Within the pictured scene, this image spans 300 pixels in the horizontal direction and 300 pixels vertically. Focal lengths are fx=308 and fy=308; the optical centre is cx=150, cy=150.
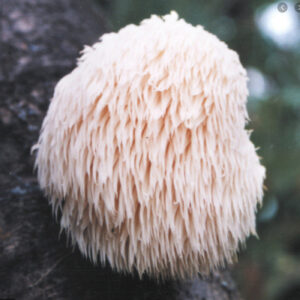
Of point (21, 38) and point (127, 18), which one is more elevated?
point (127, 18)

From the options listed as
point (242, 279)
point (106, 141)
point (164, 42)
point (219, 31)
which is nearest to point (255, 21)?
point (219, 31)

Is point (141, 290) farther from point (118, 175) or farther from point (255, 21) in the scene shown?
point (255, 21)

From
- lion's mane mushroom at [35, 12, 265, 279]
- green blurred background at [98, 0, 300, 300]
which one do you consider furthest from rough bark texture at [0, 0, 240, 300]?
green blurred background at [98, 0, 300, 300]

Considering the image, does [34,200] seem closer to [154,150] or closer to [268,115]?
[154,150]

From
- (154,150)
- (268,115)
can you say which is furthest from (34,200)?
(268,115)

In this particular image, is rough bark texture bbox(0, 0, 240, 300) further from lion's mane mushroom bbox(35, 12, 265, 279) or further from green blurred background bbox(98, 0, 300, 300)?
green blurred background bbox(98, 0, 300, 300)

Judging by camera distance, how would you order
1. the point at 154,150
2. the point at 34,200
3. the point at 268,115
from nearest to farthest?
the point at 154,150, the point at 34,200, the point at 268,115
